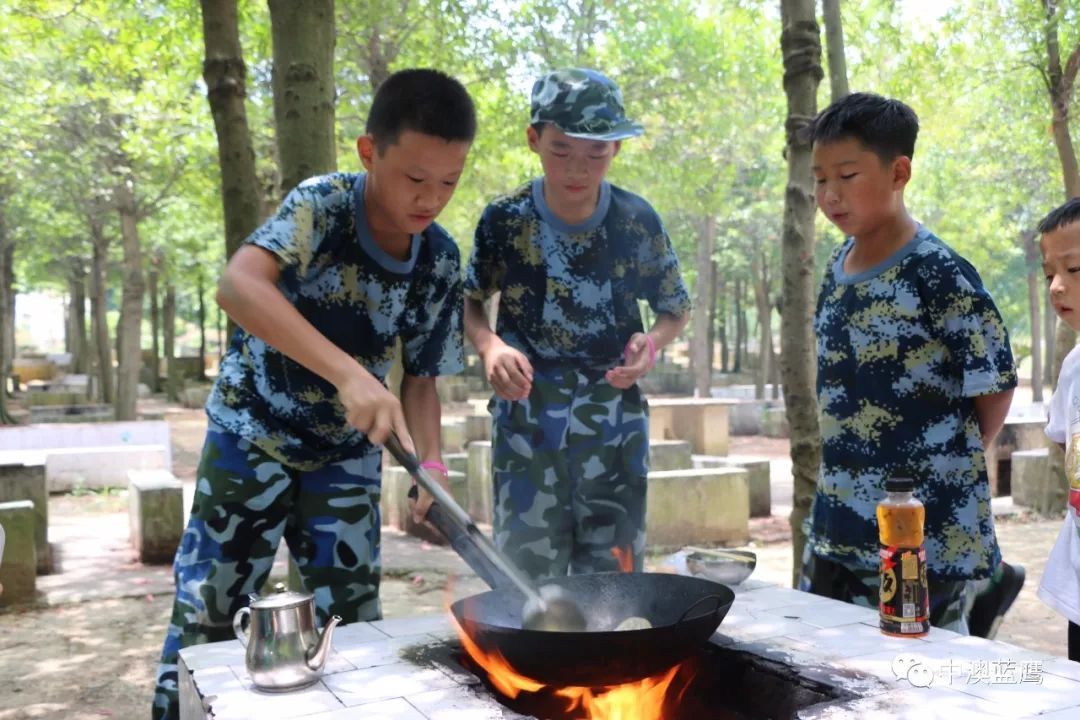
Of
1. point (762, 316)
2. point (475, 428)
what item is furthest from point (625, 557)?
point (762, 316)

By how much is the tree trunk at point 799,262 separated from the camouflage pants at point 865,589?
5.99 feet

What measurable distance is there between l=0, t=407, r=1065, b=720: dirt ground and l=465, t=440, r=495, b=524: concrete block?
3.49 feet

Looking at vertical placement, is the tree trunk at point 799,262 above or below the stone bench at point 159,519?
above

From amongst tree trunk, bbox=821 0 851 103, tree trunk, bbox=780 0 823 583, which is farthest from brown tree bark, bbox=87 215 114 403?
tree trunk, bbox=780 0 823 583

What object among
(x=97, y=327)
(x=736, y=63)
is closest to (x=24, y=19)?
(x=736, y=63)

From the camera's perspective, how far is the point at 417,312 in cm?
308

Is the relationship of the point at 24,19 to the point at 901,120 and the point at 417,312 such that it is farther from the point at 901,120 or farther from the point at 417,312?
the point at 901,120

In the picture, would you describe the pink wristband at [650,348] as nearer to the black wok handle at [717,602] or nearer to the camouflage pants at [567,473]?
the camouflage pants at [567,473]

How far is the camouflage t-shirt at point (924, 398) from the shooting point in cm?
278

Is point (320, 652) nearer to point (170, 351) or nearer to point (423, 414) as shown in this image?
point (423, 414)

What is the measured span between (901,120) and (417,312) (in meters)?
1.59

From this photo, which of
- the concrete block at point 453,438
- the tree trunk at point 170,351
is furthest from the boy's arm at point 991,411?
the tree trunk at point 170,351

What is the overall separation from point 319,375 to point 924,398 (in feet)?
5.73

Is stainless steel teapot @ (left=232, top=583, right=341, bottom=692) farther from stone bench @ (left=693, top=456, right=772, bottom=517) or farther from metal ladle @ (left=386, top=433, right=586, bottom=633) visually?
stone bench @ (left=693, top=456, right=772, bottom=517)
